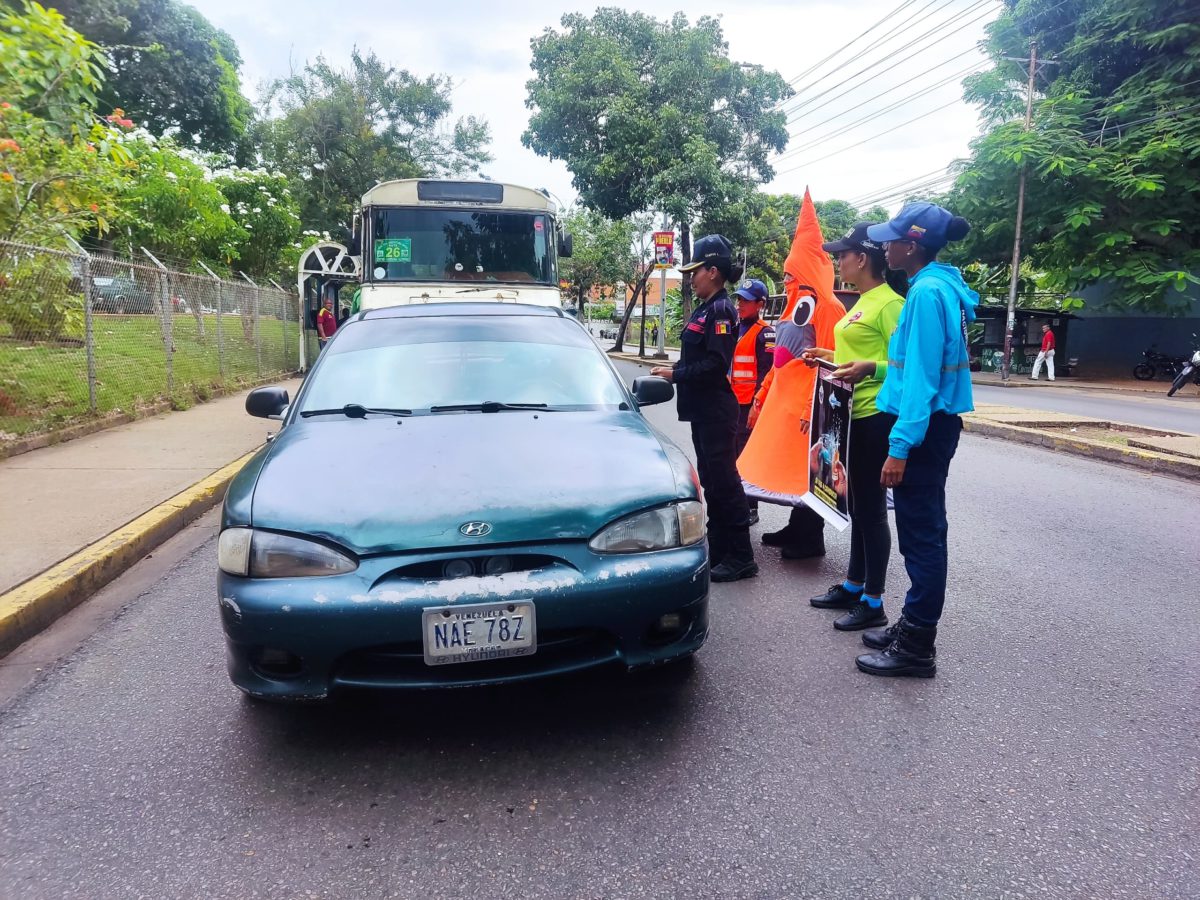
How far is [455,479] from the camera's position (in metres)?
2.72

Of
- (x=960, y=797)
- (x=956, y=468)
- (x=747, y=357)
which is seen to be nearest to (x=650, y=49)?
(x=956, y=468)

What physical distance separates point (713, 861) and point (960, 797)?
0.83 m

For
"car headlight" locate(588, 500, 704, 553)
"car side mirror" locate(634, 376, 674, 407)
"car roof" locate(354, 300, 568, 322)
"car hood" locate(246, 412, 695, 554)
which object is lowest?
"car headlight" locate(588, 500, 704, 553)

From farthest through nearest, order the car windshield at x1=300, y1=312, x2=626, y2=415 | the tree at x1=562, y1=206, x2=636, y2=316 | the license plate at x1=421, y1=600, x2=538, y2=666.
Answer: the tree at x1=562, y1=206, x2=636, y2=316 < the car windshield at x1=300, y1=312, x2=626, y2=415 < the license plate at x1=421, y1=600, x2=538, y2=666

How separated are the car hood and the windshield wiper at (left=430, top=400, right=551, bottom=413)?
0.09 metres

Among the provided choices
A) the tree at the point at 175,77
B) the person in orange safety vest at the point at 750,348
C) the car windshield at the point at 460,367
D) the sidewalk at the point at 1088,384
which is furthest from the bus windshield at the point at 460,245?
the tree at the point at 175,77

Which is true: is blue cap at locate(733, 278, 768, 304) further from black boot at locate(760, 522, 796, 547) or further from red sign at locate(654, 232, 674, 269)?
red sign at locate(654, 232, 674, 269)

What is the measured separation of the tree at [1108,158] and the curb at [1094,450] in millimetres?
12679

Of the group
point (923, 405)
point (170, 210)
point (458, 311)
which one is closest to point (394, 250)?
point (458, 311)

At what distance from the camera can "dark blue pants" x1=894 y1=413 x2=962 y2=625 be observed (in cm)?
307

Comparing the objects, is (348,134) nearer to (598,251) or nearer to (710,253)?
(598,251)

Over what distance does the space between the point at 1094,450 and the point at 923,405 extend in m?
6.81

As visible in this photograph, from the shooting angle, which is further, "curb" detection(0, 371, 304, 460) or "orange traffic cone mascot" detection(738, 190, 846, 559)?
"curb" detection(0, 371, 304, 460)

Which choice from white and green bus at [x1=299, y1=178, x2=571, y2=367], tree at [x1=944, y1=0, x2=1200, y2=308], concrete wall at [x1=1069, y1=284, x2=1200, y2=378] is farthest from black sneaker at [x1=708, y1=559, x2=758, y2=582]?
concrete wall at [x1=1069, y1=284, x2=1200, y2=378]
